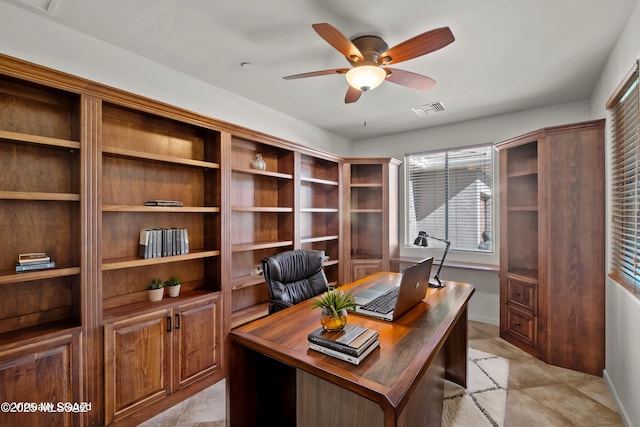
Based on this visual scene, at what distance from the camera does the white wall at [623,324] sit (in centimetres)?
178

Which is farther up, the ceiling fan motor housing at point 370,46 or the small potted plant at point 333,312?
the ceiling fan motor housing at point 370,46

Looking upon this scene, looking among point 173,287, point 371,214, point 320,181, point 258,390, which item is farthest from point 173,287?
point 371,214

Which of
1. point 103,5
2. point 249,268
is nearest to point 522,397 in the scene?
point 249,268

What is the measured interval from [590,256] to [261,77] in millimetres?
3295

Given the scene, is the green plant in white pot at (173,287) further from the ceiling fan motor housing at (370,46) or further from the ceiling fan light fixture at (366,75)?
the ceiling fan motor housing at (370,46)

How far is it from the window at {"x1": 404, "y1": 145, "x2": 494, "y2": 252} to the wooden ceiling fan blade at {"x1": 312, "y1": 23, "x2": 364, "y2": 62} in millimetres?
2729

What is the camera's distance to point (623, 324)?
2027 mm

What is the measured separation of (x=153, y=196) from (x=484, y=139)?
3863 millimetres

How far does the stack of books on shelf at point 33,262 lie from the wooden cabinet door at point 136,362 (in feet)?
1.69

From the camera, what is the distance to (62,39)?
74.9 inches

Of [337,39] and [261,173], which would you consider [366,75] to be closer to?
[337,39]

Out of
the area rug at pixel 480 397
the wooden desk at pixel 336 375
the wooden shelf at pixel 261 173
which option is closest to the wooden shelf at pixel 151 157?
the wooden shelf at pixel 261 173

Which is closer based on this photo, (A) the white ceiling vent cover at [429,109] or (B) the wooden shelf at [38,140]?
(B) the wooden shelf at [38,140]

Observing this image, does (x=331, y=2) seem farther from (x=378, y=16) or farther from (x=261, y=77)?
(x=261, y=77)
